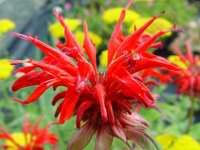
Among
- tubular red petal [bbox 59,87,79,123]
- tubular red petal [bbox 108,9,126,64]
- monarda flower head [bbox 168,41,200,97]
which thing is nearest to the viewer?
tubular red petal [bbox 59,87,79,123]

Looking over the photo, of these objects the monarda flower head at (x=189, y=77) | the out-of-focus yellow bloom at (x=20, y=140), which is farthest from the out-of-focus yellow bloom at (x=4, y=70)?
the monarda flower head at (x=189, y=77)

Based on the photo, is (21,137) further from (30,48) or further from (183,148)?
(30,48)

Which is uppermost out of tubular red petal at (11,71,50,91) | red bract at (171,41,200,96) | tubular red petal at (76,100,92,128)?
tubular red petal at (11,71,50,91)

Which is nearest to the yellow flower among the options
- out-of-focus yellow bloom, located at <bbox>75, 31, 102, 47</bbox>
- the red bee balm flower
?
the red bee balm flower

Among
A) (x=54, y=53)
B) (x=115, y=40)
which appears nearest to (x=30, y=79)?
(x=54, y=53)

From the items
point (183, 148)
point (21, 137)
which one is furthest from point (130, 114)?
point (21, 137)

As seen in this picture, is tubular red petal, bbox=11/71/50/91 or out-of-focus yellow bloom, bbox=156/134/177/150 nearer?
tubular red petal, bbox=11/71/50/91

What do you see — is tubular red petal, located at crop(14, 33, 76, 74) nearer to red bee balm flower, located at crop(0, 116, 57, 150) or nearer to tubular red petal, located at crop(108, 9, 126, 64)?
tubular red petal, located at crop(108, 9, 126, 64)

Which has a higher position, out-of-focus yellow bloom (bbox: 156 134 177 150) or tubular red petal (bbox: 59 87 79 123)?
tubular red petal (bbox: 59 87 79 123)

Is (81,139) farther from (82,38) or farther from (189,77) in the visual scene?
(82,38)

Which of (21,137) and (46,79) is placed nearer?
(46,79)
